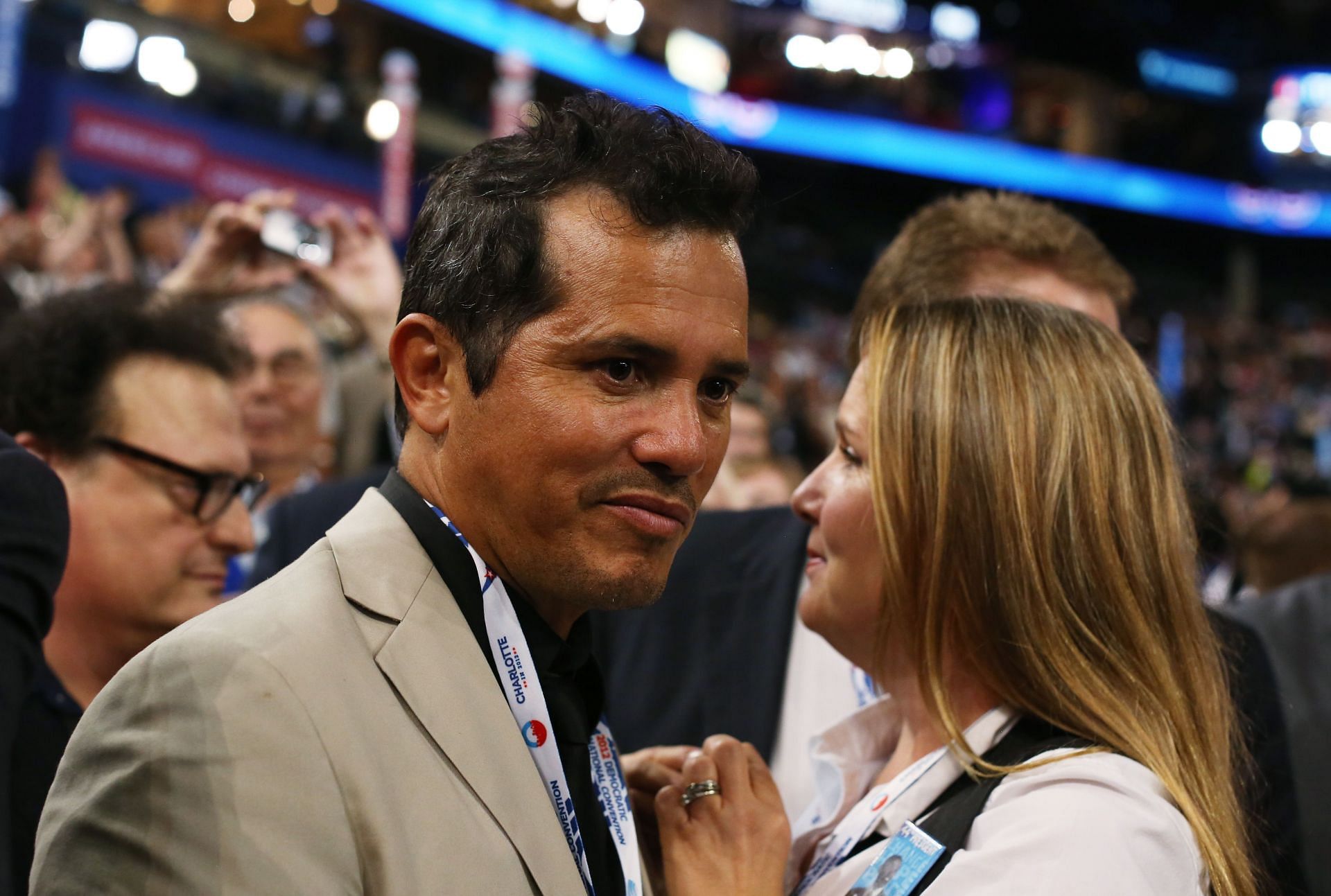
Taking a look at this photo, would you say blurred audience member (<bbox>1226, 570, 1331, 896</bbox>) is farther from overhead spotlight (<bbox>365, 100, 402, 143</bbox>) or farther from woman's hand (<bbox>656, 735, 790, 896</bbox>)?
overhead spotlight (<bbox>365, 100, 402, 143</bbox>)

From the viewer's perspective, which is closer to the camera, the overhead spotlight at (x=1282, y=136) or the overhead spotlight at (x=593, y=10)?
the overhead spotlight at (x=593, y=10)

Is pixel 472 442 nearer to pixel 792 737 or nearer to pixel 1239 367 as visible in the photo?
pixel 792 737

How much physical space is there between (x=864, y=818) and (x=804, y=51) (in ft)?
84.9

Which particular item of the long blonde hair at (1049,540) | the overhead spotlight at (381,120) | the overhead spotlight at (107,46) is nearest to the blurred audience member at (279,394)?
the long blonde hair at (1049,540)

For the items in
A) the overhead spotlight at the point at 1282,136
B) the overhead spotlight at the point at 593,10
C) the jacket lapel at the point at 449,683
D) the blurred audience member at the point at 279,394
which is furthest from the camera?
the overhead spotlight at the point at 1282,136

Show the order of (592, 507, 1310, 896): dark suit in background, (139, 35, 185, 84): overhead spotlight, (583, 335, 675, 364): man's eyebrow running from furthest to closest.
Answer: (139, 35, 185, 84): overhead spotlight < (592, 507, 1310, 896): dark suit in background < (583, 335, 675, 364): man's eyebrow

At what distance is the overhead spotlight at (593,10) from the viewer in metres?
20.0

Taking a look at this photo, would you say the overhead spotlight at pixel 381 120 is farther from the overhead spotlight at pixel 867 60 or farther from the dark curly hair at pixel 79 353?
the overhead spotlight at pixel 867 60

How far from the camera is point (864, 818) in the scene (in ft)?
6.36

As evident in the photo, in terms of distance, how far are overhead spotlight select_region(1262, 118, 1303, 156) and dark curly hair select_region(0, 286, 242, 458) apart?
99.2ft

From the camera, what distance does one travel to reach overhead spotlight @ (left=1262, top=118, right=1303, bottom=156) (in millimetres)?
27781

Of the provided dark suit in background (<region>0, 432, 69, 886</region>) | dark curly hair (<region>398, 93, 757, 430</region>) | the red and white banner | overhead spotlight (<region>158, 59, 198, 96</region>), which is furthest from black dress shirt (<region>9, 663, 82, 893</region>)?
overhead spotlight (<region>158, 59, 198, 96</region>)

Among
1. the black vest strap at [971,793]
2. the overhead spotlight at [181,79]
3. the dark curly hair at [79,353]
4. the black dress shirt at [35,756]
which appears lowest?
the black dress shirt at [35,756]

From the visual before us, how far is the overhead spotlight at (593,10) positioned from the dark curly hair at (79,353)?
61.1 feet
